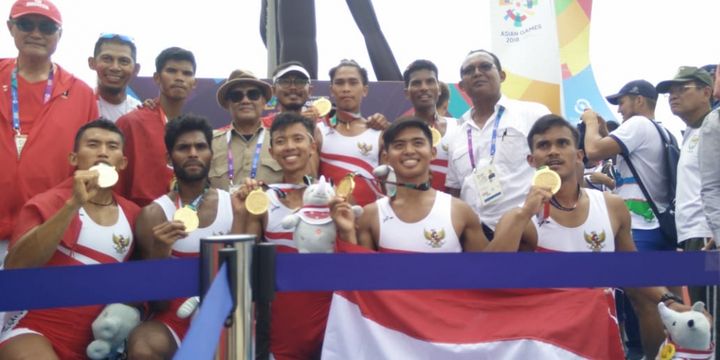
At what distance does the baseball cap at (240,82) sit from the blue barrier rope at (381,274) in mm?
2429

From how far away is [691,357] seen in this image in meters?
3.30

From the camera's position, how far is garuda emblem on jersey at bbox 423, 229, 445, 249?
343cm

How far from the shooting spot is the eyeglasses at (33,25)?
4129mm

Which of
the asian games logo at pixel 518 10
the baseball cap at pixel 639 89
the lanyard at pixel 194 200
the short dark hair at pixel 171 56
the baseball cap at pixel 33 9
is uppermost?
the asian games logo at pixel 518 10

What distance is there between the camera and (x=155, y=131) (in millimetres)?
4555

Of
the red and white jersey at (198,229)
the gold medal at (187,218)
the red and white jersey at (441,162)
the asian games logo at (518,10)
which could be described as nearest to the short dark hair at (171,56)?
the red and white jersey at (198,229)

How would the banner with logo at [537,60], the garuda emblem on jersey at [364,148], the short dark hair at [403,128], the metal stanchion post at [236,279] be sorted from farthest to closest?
the banner with logo at [537,60] → the garuda emblem on jersey at [364,148] → the short dark hair at [403,128] → the metal stanchion post at [236,279]

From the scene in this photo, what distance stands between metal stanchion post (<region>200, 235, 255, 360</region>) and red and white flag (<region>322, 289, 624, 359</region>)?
1030 mm

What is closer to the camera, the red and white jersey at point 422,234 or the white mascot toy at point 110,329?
the white mascot toy at point 110,329

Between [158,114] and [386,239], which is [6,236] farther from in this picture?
[386,239]

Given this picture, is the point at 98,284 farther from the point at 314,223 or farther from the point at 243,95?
the point at 243,95

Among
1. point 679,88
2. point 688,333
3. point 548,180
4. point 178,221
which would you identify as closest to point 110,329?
point 178,221

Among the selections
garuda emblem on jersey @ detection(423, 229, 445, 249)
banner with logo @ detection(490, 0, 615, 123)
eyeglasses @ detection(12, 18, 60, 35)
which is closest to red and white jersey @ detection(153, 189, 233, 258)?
garuda emblem on jersey @ detection(423, 229, 445, 249)

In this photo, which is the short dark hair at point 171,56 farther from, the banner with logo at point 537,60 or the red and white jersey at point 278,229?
the banner with logo at point 537,60
